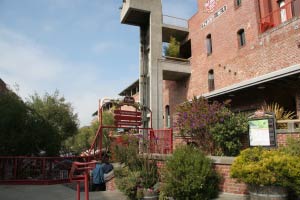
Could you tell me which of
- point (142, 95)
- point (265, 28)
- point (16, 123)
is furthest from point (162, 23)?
point (16, 123)

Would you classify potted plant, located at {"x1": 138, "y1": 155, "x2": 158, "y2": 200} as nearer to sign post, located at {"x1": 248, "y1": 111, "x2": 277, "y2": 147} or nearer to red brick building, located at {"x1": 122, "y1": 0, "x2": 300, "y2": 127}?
sign post, located at {"x1": 248, "y1": 111, "x2": 277, "y2": 147}

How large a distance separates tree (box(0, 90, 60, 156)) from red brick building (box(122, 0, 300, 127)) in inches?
374

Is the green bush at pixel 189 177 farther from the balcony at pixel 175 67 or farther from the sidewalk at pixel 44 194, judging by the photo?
the balcony at pixel 175 67

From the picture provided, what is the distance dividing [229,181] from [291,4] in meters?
12.2

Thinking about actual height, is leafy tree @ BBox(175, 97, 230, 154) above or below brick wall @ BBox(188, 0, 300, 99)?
below

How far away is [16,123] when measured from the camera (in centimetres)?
1445

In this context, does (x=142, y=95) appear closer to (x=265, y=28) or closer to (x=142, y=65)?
(x=142, y=65)

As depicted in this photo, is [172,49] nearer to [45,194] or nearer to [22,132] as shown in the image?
[22,132]

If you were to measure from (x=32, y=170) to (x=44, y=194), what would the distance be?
346 cm

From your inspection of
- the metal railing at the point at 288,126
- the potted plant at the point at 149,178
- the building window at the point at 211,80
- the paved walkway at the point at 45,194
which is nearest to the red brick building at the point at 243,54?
the building window at the point at 211,80

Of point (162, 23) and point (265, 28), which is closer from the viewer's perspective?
point (265, 28)

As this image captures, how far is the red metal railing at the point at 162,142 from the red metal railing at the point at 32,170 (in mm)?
3704

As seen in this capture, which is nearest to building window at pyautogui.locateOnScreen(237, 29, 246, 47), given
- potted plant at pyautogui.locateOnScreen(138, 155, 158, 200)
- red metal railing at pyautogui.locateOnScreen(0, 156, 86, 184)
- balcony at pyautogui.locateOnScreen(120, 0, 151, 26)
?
balcony at pyautogui.locateOnScreen(120, 0, 151, 26)

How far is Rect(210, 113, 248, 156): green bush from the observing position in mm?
8414
